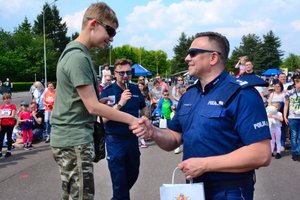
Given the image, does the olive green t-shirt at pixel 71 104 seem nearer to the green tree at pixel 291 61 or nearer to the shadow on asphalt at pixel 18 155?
the shadow on asphalt at pixel 18 155

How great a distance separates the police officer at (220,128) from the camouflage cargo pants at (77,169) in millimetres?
877

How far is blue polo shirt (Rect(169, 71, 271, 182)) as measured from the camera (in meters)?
2.36

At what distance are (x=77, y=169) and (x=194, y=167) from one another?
3.64 feet

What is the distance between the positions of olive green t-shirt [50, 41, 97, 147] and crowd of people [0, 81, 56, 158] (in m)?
7.46

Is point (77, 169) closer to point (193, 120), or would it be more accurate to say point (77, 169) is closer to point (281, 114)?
point (193, 120)

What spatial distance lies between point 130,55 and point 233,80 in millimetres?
130188

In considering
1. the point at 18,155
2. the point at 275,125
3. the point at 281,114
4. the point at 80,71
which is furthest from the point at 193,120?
the point at 18,155

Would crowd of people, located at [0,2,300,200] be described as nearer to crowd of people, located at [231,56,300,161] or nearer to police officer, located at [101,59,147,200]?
police officer, located at [101,59,147,200]

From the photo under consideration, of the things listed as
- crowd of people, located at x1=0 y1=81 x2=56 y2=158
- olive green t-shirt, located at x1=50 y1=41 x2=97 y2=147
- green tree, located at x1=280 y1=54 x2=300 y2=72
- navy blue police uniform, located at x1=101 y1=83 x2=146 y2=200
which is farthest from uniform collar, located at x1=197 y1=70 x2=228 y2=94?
green tree, located at x1=280 y1=54 x2=300 y2=72

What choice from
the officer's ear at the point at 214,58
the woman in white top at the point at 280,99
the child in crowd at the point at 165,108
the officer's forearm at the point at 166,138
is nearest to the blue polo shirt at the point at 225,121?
the officer's ear at the point at 214,58

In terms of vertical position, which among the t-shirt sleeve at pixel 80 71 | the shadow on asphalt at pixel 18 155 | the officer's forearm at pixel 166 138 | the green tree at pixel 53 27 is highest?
the green tree at pixel 53 27

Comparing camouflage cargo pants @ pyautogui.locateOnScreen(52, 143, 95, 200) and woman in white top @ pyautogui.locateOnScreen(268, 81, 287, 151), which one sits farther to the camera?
woman in white top @ pyautogui.locateOnScreen(268, 81, 287, 151)

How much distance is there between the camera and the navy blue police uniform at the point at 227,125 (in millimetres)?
2359

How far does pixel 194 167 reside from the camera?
236cm
